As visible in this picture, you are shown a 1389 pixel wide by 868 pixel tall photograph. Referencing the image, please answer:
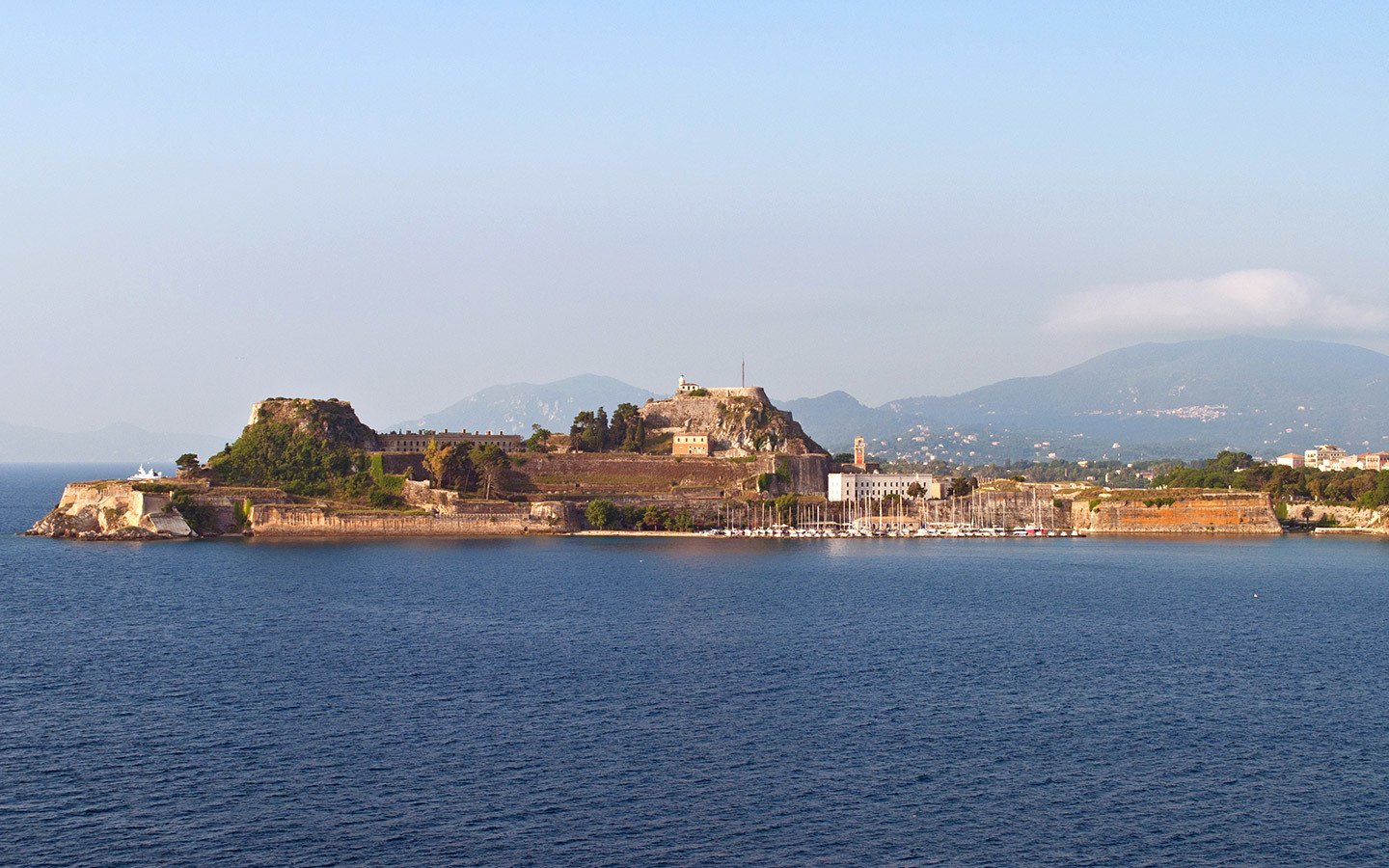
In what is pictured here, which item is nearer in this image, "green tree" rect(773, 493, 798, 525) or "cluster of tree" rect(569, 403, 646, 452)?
"green tree" rect(773, 493, 798, 525)

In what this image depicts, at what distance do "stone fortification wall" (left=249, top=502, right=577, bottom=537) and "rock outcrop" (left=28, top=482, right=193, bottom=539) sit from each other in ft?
14.9

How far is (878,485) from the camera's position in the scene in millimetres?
98688

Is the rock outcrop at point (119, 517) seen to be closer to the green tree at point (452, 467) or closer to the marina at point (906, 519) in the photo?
the green tree at point (452, 467)

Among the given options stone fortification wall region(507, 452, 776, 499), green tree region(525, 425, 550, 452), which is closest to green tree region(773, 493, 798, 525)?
stone fortification wall region(507, 452, 776, 499)

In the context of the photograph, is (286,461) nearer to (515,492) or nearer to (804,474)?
(515,492)

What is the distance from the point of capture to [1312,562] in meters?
66.5

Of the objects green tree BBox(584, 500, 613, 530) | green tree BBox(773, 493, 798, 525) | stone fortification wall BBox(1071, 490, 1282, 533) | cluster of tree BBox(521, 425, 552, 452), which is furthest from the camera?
cluster of tree BBox(521, 425, 552, 452)

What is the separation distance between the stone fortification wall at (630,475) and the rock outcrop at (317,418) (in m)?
10.4

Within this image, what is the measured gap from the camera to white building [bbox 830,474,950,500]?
96.0 metres

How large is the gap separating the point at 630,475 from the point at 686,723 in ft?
214

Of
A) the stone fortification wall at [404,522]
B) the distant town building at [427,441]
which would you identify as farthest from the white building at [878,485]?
the distant town building at [427,441]

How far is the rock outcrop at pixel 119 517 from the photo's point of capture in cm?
7550

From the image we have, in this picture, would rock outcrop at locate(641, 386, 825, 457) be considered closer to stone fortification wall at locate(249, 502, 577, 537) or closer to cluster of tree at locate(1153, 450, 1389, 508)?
stone fortification wall at locate(249, 502, 577, 537)

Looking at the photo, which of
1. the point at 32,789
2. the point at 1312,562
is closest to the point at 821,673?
the point at 32,789
